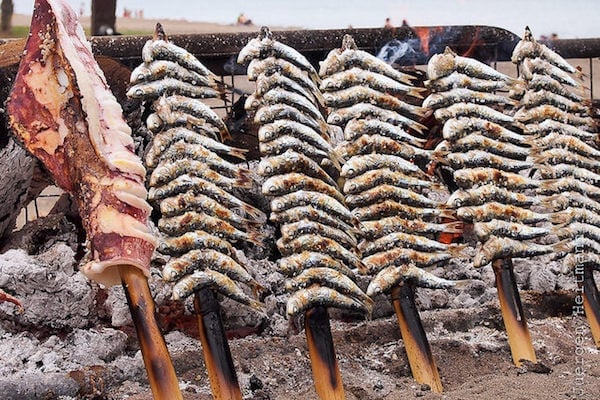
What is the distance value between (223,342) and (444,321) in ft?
4.67

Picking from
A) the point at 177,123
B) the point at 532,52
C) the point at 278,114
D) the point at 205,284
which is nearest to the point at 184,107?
the point at 177,123

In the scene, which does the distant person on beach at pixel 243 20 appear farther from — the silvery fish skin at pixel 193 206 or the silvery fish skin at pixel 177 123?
the silvery fish skin at pixel 193 206

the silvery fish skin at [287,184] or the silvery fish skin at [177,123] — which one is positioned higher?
the silvery fish skin at [177,123]

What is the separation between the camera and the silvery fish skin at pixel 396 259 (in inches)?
145

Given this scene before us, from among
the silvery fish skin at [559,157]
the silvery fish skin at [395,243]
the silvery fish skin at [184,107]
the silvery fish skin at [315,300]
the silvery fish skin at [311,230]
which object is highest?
the silvery fish skin at [184,107]

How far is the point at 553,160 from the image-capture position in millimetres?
4320

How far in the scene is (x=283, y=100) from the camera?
372cm

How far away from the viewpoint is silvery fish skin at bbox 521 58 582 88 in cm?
441

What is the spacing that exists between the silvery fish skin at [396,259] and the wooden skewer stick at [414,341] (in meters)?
0.10

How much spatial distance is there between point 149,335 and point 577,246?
221cm

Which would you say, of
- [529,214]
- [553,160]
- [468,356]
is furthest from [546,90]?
[468,356]

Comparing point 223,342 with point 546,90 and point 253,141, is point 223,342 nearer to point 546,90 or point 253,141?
point 253,141

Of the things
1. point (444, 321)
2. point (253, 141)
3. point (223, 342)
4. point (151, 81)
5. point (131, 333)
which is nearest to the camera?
point (223, 342)

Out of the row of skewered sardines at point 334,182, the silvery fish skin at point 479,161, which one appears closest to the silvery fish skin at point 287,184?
→ the row of skewered sardines at point 334,182
